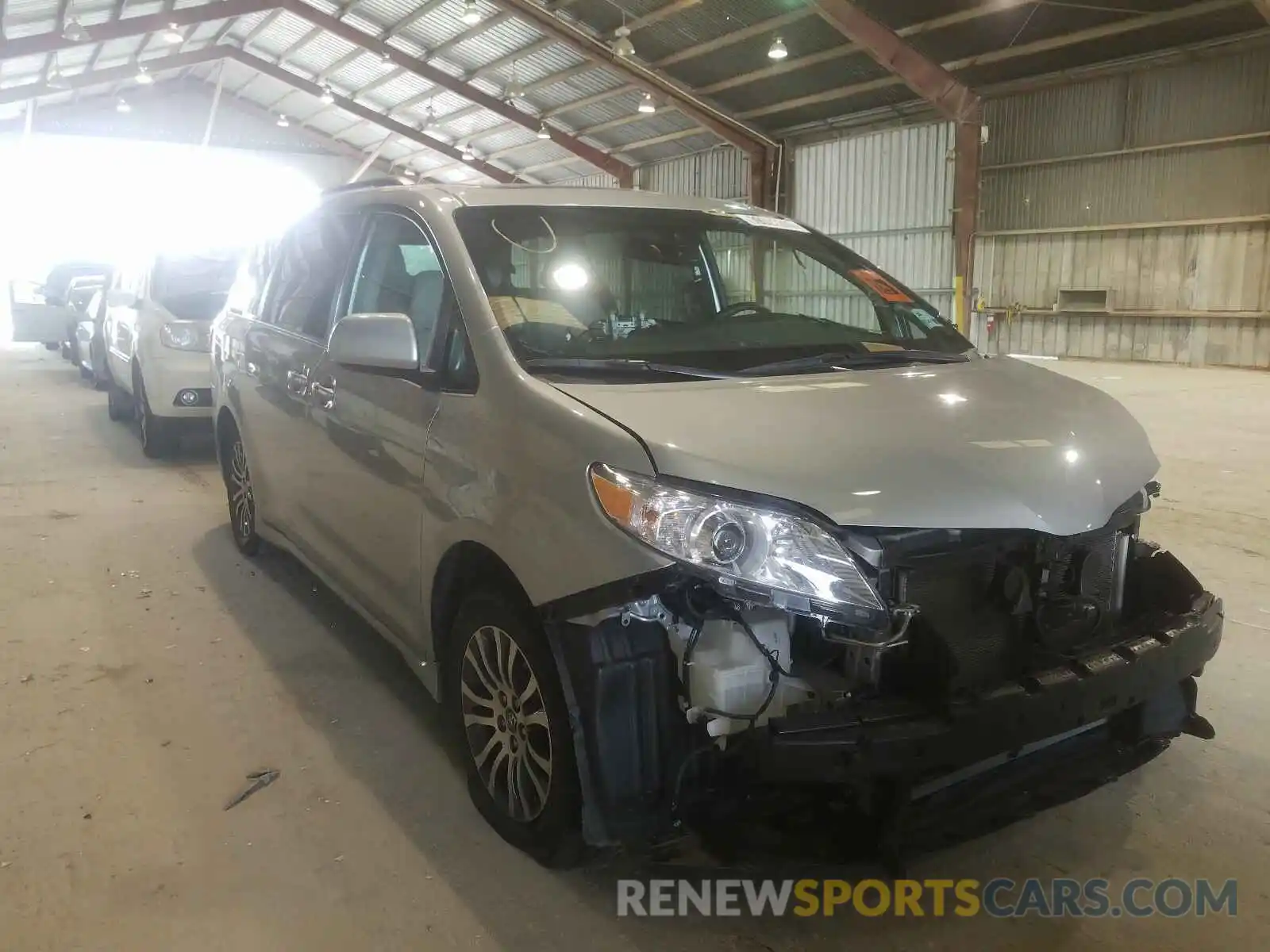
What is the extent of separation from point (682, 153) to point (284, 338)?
64.9ft

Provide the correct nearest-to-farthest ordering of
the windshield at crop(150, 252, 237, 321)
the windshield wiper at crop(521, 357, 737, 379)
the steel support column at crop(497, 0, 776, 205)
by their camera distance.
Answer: the windshield wiper at crop(521, 357, 737, 379), the windshield at crop(150, 252, 237, 321), the steel support column at crop(497, 0, 776, 205)

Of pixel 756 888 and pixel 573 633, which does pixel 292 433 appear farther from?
pixel 756 888

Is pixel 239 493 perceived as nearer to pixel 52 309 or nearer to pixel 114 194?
pixel 52 309

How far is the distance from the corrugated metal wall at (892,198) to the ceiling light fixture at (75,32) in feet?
45.0

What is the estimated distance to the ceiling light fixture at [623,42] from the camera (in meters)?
15.7

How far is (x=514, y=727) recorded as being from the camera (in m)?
2.21

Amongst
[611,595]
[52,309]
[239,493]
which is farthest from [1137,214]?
[52,309]

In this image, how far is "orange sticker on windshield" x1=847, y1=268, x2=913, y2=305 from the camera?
313 cm

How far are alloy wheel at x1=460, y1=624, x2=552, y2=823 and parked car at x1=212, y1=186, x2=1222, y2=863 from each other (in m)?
0.01

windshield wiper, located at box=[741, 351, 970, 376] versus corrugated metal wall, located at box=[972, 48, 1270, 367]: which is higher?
corrugated metal wall, located at box=[972, 48, 1270, 367]

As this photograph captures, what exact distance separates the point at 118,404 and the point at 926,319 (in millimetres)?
8351

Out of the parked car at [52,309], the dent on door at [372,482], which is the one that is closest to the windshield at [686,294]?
the dent on door at [372,482]

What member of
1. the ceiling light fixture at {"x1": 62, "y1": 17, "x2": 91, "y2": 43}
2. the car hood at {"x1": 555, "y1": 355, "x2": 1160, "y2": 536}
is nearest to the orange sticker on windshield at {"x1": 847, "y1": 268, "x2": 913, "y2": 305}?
the car hood at {"x1": 555, "y1": 355, "x2": 1160, "y2": 536}

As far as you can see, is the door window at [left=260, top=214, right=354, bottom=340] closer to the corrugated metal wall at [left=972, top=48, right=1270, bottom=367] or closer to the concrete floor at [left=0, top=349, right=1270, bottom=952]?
the concrete floor at [left=0, top=349, right=1270, bottom=952]
